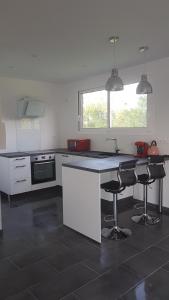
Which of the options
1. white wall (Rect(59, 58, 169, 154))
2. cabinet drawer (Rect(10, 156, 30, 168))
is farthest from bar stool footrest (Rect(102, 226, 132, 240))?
cabinet drawer (Rect(10, 156, 30, 168))

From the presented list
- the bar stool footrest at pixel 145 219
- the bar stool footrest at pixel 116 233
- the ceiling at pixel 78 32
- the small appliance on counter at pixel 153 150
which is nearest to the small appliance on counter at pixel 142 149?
the small appliance on counter at pixel 153 150

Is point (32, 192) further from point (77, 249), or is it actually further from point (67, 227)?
point (77, 249)

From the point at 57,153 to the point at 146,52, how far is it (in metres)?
2.77

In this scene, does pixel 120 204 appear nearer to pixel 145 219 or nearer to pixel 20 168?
pixel 145 219

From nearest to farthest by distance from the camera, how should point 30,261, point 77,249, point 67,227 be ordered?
point 30,261 < point 77,249 < point 67,227

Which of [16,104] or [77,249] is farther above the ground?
[16,104]

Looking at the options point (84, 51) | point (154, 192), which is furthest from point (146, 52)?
point (154, 192)

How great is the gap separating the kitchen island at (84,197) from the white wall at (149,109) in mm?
871

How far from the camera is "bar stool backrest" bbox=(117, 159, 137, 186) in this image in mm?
2924

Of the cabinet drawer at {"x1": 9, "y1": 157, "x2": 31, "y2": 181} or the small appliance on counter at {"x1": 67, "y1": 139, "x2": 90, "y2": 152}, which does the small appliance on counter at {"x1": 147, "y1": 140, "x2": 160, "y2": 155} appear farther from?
the cabinet drawer at {"x1": 9, "y1": 157, "x2": 31, "y2": 181}

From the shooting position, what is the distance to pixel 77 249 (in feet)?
9.06

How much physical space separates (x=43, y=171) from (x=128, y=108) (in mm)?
2222

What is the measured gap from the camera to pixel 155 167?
342 centimetres

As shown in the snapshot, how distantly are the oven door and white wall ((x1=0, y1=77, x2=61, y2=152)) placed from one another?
2.12ft
